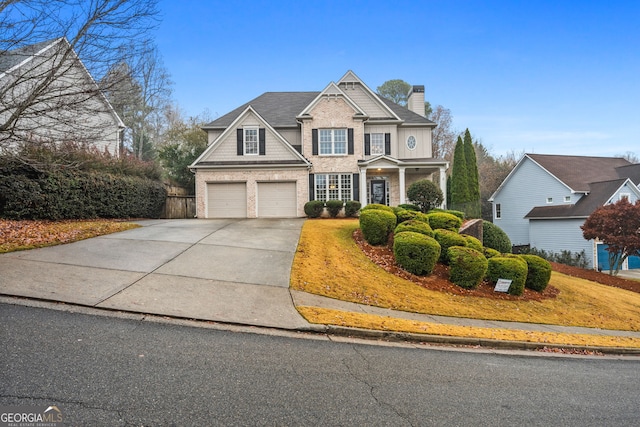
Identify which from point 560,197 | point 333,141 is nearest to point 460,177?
point 560,197

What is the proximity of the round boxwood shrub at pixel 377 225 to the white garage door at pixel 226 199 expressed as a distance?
365 inches

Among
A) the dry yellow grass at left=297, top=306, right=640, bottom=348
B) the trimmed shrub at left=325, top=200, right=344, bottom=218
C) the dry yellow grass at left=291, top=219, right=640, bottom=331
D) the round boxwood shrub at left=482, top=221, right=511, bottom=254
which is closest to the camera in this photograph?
the dry yellow grass at left=297, top=306, right=640, bottom=348

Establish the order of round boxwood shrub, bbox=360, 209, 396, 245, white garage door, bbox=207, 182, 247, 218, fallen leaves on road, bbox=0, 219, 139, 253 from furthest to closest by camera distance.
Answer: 1. white garage door, bbox=207, 182, 247, 218
2. round boxwood shrub, bbox=360, 209, 396, 245
3. fallen leaves on road, bbox=0, 219, 139, 253

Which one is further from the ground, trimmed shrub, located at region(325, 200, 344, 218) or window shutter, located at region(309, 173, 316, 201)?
window shutter, located at region(309, 173, 316, 201)

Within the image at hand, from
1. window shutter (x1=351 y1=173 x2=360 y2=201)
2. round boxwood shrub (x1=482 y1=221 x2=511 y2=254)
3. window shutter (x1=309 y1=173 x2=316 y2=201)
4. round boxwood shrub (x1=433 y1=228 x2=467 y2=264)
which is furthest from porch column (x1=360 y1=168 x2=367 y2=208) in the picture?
round boxwood shrub (x1=433 y1=228 x2=467 y2=264)

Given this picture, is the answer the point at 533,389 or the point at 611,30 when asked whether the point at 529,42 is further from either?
the point at 533,389

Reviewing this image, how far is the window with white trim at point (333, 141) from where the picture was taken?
67.3 feet

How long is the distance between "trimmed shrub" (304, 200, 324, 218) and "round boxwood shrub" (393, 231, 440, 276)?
8406 mm

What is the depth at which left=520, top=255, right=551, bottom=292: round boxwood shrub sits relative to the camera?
11.2m

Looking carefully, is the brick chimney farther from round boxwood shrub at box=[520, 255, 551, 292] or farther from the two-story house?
round boxwood shrub at box=[520, 255, 551, 292]

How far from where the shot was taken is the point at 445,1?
15.8m

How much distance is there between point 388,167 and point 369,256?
380 inches

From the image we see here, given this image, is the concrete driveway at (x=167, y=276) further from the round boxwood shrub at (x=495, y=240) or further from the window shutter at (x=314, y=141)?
the window shutter at (x=314, y=141)

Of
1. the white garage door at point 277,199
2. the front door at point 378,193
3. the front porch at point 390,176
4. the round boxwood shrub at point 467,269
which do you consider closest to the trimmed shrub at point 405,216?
the round boxwood shrub at point 467,269
